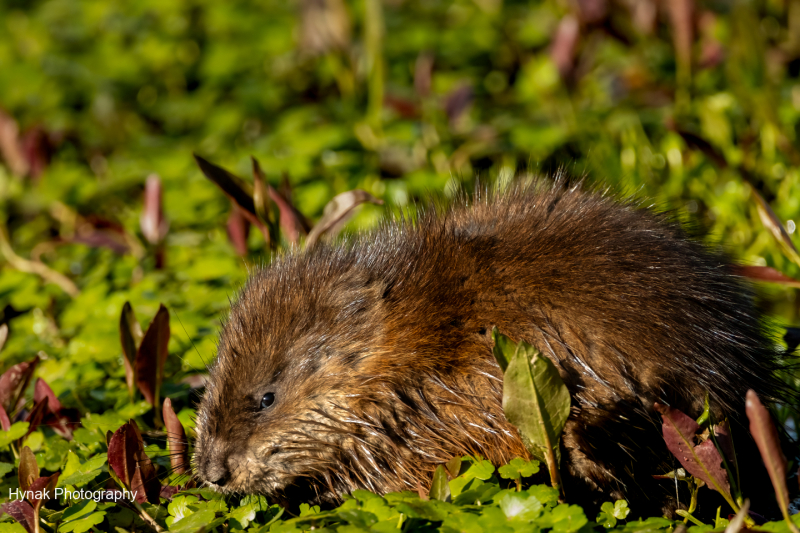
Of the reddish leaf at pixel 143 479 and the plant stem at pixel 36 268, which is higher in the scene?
the plant stem at pixel 36 268

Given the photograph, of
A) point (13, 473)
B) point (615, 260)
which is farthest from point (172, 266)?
point (615, 260)

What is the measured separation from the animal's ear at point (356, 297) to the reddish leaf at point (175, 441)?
0.67 meters

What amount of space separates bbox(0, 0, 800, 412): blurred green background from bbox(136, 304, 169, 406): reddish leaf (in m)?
0.13

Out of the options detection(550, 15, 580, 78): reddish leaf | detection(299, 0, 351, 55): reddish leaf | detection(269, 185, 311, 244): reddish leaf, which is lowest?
detection(269, 185, 311, 244): reddish leaf

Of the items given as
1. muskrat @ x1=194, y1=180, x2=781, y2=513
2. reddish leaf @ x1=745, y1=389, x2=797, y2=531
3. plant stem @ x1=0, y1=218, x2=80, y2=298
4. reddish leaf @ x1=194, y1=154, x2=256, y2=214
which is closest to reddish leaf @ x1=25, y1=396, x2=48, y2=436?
muskrat @ x1=194, y1=180, x2=781, y2=513

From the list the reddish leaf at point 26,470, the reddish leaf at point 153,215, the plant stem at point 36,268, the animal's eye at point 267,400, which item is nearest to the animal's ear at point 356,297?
the animal's eye at point 267,400

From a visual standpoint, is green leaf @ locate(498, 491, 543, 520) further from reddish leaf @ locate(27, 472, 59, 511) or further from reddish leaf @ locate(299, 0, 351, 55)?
reddish leaf @ locate(299, 0, 351, 55)

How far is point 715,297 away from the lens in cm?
282

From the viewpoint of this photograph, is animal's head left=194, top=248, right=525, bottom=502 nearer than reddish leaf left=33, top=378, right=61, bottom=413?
Yes

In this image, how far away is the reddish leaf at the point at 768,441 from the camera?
7.38ft

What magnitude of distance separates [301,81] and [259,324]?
4610mm

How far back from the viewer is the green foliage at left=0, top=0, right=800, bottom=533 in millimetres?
3121

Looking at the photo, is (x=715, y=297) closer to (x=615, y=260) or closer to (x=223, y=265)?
(x=615, y=260)

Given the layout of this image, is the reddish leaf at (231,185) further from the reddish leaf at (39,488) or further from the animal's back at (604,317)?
the reddish leaf at (39,488)
